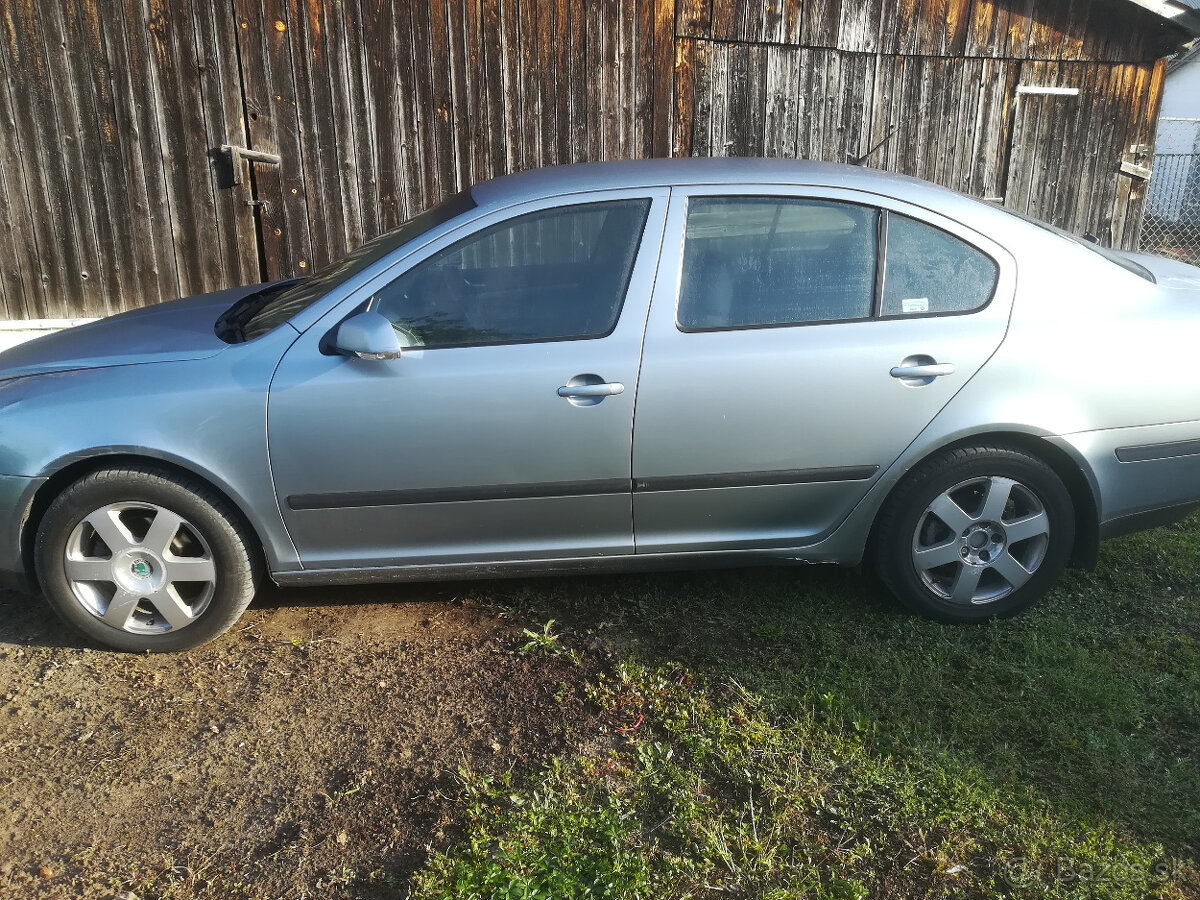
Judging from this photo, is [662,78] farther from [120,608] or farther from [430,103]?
[120,608]

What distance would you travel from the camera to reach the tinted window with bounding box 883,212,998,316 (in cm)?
334

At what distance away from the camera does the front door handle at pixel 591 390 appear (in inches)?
125

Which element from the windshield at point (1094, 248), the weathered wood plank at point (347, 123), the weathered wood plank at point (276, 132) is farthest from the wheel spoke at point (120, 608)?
the weathered wood plank at point (276, 132)

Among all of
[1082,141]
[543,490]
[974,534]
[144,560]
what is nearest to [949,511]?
[974,534]

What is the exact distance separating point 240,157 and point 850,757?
5893 mm

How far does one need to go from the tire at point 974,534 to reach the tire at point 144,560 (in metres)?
2.42

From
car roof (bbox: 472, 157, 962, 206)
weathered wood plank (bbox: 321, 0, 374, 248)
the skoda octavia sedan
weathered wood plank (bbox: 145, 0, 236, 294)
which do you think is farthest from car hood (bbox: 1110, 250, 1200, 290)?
weathered wood plank (bbox: 145, 0, 236, 294)

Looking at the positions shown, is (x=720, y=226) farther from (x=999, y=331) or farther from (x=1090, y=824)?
(x=1090, y=824)

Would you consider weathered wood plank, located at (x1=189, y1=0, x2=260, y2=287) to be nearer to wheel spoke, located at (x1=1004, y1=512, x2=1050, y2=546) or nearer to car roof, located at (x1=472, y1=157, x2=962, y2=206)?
car roof, located at (x1=472, y1=157, x2=962, y2=206)

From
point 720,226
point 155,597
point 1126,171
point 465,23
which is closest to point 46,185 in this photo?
point 465,23

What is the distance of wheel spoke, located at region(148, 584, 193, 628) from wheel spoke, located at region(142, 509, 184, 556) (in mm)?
165

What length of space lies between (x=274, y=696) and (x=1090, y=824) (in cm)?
258

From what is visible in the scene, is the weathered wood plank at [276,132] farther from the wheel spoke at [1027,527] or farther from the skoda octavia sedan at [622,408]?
the wheel spoke at [1027,527]

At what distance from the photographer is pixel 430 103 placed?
6.95 metres
